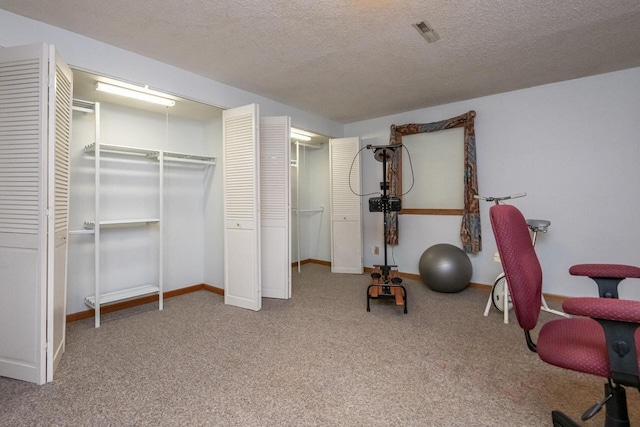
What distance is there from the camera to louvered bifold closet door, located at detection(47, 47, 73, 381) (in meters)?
1.86

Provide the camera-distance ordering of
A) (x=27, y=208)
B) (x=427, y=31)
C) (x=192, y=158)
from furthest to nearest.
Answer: (x=192, y=158) < (x=427, y=31) < (x=27, y=208)

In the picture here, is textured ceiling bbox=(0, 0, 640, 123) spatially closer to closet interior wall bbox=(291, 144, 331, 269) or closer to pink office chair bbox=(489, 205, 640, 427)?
pink office chair bbox=(489, 205, 640, 427)

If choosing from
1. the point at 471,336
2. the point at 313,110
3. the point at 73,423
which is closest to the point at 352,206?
the point at 313,110

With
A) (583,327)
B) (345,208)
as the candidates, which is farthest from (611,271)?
(345,208)

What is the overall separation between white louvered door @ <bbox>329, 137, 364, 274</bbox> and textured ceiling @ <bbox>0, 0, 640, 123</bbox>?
1.44 m

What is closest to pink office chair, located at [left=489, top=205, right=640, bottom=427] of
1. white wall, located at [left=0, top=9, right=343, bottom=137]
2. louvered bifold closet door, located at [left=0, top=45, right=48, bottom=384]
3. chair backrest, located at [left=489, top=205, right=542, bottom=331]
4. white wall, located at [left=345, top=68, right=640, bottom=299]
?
chair backrest, located at [left=489, top=205, right=542, bottom=331]

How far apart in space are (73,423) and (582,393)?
2.90 m

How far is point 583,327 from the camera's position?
1304 mm

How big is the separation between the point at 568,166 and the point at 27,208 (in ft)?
16.6

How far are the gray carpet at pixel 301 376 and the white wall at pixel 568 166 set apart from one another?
55.0 inches

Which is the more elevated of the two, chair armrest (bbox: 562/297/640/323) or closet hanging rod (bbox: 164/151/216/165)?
closet hanging rod (bbox: 164/151/216/165)

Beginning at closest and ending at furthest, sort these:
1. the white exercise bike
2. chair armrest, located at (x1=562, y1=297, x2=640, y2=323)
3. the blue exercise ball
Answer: chair armrest, located at (x1=562, y1=297, x2=640, y2=323) < the white exercise bike < the blue exercise ball

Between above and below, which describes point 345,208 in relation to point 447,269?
above

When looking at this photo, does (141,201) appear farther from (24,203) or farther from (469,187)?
(469,187)
